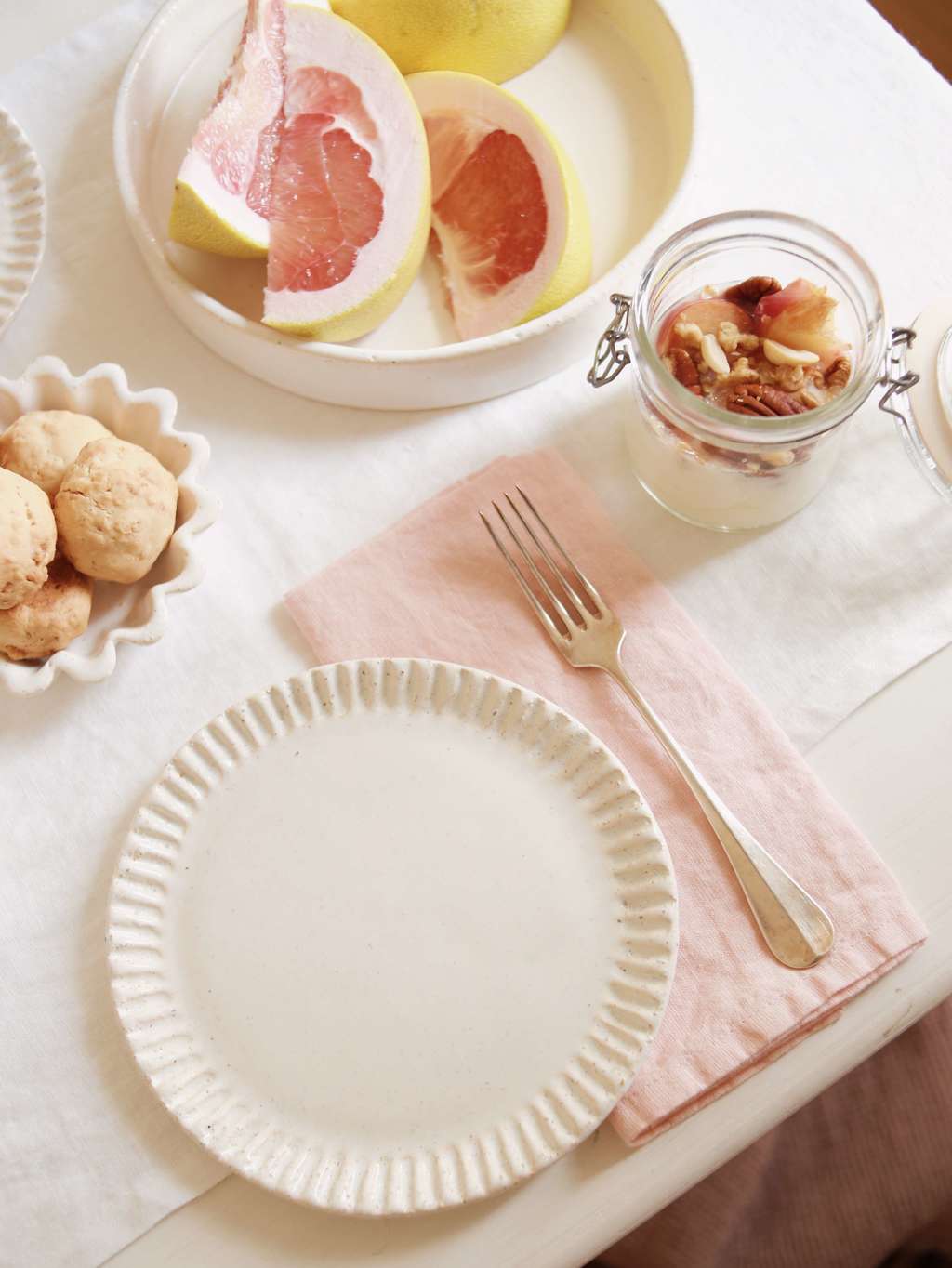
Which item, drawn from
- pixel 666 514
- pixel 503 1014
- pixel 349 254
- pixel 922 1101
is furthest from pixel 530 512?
pixel 922 1101

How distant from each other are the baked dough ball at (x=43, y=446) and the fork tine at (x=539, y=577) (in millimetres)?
312

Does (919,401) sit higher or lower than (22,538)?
higher

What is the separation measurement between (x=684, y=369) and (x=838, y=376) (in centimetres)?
11

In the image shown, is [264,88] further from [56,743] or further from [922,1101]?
[922,1101]

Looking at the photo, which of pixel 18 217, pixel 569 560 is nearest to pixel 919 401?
pixel 569 560

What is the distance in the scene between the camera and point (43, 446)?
0.79 meters

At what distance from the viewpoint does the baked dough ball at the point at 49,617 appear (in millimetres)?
764

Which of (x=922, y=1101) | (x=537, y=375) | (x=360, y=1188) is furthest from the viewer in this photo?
(x=922, y=1101)

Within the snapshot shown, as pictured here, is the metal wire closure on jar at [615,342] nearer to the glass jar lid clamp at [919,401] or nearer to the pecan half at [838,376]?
the glass jar lid clamp at [919,401]

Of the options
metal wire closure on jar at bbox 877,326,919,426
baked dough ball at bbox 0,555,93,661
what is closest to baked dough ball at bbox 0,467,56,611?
baked dough ball at bbox 0,555,93,661

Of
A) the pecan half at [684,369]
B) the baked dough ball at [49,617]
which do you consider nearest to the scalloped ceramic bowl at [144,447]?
the baked dough ball at [49,617]

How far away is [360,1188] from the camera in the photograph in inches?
27.1

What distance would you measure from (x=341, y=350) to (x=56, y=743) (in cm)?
37

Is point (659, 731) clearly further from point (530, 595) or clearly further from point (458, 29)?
point (458, 29)
